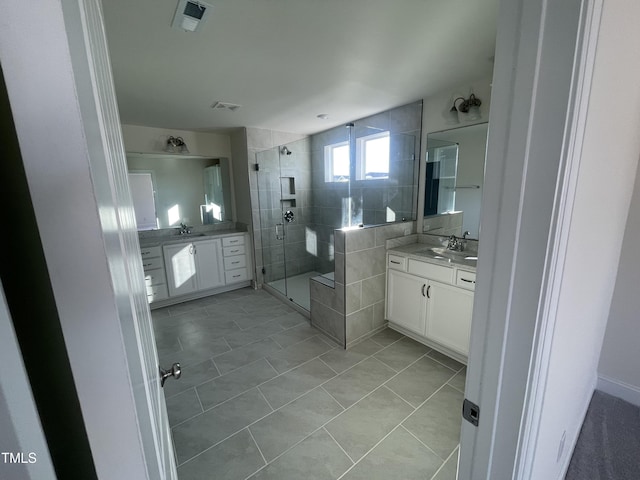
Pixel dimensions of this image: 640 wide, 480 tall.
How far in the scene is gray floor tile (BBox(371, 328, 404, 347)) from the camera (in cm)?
266

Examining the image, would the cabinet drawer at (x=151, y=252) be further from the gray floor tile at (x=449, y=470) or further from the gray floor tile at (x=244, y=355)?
the gray floor tile at (x=449, y=470)

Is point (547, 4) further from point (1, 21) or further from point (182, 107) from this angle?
point (182, 107)

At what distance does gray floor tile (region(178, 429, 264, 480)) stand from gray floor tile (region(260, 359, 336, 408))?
0.34 metres

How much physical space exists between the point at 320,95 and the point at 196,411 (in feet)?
9.44

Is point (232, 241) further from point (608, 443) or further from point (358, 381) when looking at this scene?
point (608, 443)

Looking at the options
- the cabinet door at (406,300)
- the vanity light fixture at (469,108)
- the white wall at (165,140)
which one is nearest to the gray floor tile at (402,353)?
the cabinet door at (406,300)

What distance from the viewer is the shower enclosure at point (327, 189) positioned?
3.08 meters

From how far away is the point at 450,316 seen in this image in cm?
229

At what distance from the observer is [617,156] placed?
99 cm

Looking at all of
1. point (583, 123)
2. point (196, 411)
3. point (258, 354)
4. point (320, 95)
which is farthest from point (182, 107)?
point (583, 123)

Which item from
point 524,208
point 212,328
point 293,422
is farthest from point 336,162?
point 524,208

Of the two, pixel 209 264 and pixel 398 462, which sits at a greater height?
pixel 209 264

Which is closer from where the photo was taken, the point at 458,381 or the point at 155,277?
the point at 458,381

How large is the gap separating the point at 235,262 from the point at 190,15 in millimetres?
3215
